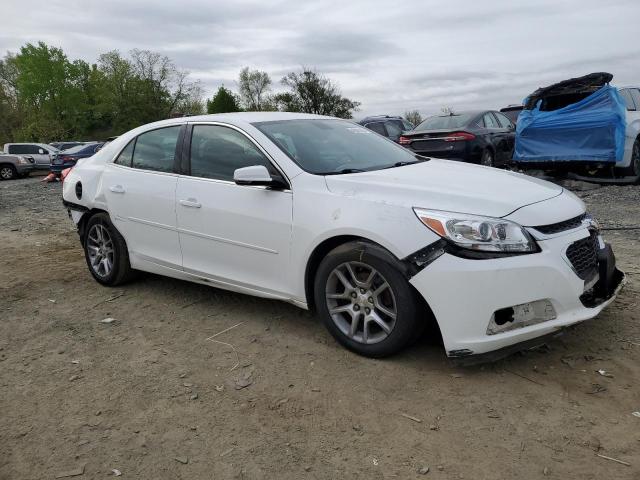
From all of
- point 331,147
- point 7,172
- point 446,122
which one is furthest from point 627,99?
point 7,172

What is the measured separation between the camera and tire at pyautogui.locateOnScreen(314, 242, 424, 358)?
3.10 meters

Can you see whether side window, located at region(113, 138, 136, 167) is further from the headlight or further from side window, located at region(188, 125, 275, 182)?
the headlight

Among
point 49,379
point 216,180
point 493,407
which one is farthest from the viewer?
point 216,180

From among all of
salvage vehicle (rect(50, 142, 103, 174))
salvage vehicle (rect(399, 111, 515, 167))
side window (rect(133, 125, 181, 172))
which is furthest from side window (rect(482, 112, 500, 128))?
salvage vehicle (rect(50, 142, 103, 174))

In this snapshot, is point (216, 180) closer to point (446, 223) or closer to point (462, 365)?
point (446, 223)

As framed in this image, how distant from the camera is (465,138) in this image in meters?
10.0

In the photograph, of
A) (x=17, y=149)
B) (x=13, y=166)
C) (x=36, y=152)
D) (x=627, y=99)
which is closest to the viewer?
(x=627, y=99)

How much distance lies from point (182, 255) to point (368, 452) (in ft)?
7.84

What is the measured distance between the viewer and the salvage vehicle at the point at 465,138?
33.0 feet

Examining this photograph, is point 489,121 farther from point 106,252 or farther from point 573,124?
point 106,252

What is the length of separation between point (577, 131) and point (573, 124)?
0.14 metres

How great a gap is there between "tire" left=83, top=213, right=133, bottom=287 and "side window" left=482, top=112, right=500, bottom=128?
27.0 feet

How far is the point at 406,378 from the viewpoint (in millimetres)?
3109

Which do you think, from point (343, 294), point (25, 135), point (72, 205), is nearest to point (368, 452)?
point (343, 294)
